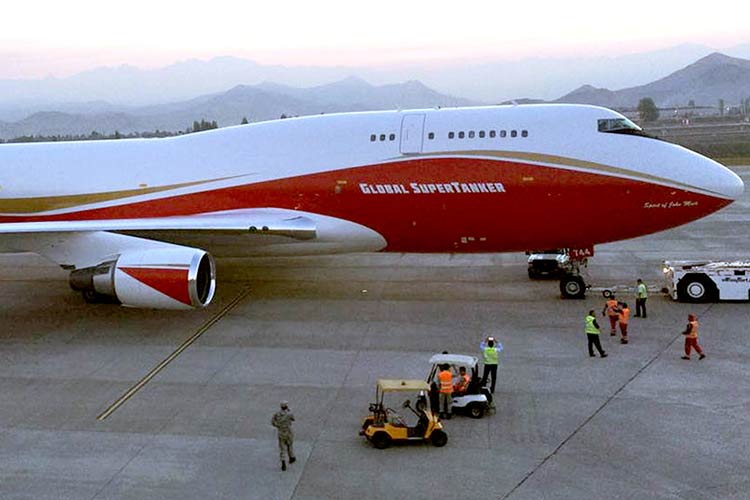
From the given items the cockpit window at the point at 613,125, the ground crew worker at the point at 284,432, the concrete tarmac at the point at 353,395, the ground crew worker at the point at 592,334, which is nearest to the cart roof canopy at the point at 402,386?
the concrete tarmac at the point at 353,395

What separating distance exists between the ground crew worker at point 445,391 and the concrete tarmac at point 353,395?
0.81 ft

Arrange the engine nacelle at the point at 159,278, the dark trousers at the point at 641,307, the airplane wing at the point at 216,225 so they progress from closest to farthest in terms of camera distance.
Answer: the engine nacelle at the point at 159,278
the dark trousers at the point at 641,307
the airplane wing at the point at 216,225

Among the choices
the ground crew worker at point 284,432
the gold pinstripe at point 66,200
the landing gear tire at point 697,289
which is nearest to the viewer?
the ground crew worker at point 284,432

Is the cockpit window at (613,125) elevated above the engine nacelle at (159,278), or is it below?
above

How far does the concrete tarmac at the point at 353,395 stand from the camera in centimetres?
942

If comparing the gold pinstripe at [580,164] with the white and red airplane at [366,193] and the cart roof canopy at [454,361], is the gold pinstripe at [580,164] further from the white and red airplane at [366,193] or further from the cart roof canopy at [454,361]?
the cart roof canopy at [454,361]

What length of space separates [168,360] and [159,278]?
7.22 feet

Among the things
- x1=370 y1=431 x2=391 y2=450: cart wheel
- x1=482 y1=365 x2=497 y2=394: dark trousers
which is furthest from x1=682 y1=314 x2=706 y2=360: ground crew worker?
x1=370 y1=431 x2=391 y2=450: cart wheel

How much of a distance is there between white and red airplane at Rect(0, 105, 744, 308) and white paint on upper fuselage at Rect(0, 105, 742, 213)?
0.03 meters

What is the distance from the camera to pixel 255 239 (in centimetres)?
1831

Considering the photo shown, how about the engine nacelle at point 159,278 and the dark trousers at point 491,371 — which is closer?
the dark trousers at point 491,371

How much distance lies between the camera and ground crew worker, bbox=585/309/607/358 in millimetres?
13719

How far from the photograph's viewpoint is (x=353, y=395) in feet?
40.2

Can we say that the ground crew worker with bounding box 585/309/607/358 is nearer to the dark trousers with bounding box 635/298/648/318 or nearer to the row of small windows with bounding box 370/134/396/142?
the dark trousers with bounding box 635/298/648/318
